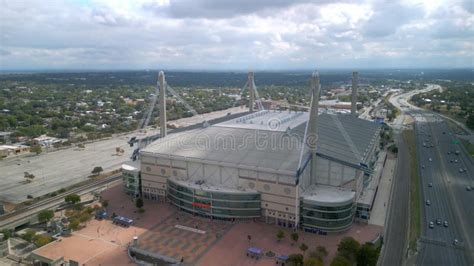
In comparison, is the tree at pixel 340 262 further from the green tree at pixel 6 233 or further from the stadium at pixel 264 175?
the green tree at pixel 6 233

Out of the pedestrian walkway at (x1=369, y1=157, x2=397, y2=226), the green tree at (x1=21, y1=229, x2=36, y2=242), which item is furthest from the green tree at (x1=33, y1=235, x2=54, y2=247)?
the pedestrian walkway at (x1=369, y1=157, x2=397, y2=226)

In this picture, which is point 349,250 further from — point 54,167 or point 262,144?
point 54,167

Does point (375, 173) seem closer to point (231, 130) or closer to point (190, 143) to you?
point (231, 130)

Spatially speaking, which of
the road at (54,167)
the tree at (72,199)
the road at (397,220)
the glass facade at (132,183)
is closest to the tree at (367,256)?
the road at (397,220)

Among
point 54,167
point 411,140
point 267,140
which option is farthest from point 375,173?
point 54,167

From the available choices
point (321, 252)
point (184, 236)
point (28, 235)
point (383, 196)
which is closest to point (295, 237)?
point (321, 252)

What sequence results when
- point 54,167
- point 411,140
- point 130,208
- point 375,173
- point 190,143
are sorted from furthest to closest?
point 411,140 < point 54,167 < point 375,173 < point 190,143 < point 130,208
